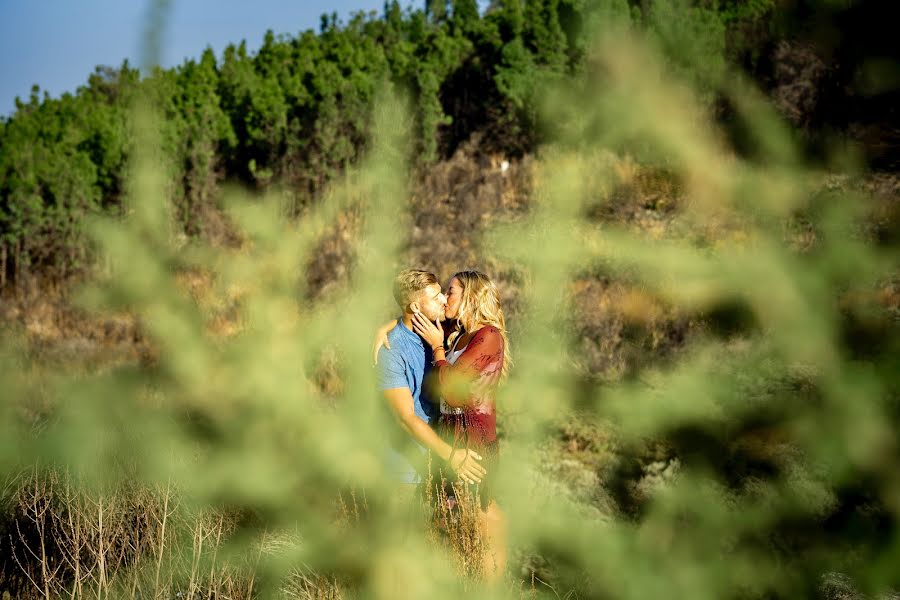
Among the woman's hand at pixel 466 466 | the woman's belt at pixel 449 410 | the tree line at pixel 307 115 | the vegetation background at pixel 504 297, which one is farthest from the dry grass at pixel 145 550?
the tree line at pixel 307 115

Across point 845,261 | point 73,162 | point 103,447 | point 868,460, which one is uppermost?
point 73,162

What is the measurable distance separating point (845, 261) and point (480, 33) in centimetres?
794

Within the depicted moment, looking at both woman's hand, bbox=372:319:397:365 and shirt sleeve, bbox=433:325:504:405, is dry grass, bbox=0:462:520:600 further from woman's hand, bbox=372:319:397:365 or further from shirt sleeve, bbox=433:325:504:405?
woman's hand, bbox=372:319:397:365

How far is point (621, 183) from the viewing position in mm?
9023

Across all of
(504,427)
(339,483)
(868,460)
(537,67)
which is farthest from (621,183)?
(339,483)

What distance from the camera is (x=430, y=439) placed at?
228cm

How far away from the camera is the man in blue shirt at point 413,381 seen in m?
2.28

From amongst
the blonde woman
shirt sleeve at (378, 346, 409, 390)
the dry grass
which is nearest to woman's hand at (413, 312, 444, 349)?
the blonde woman

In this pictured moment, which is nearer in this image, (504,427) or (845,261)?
(504,427)

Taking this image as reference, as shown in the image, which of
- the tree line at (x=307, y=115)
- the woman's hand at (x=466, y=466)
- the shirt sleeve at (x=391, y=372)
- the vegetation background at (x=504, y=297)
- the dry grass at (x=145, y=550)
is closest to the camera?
the woman's hand at (x=466, y=466)

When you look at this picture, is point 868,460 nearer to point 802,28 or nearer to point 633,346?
point 633,346

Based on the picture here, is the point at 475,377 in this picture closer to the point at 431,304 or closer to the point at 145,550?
the point at 431,304

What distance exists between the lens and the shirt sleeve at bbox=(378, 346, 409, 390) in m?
2.36

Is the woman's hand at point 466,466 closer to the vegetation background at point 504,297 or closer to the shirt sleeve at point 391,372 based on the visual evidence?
the vegetation background at point 504,297
